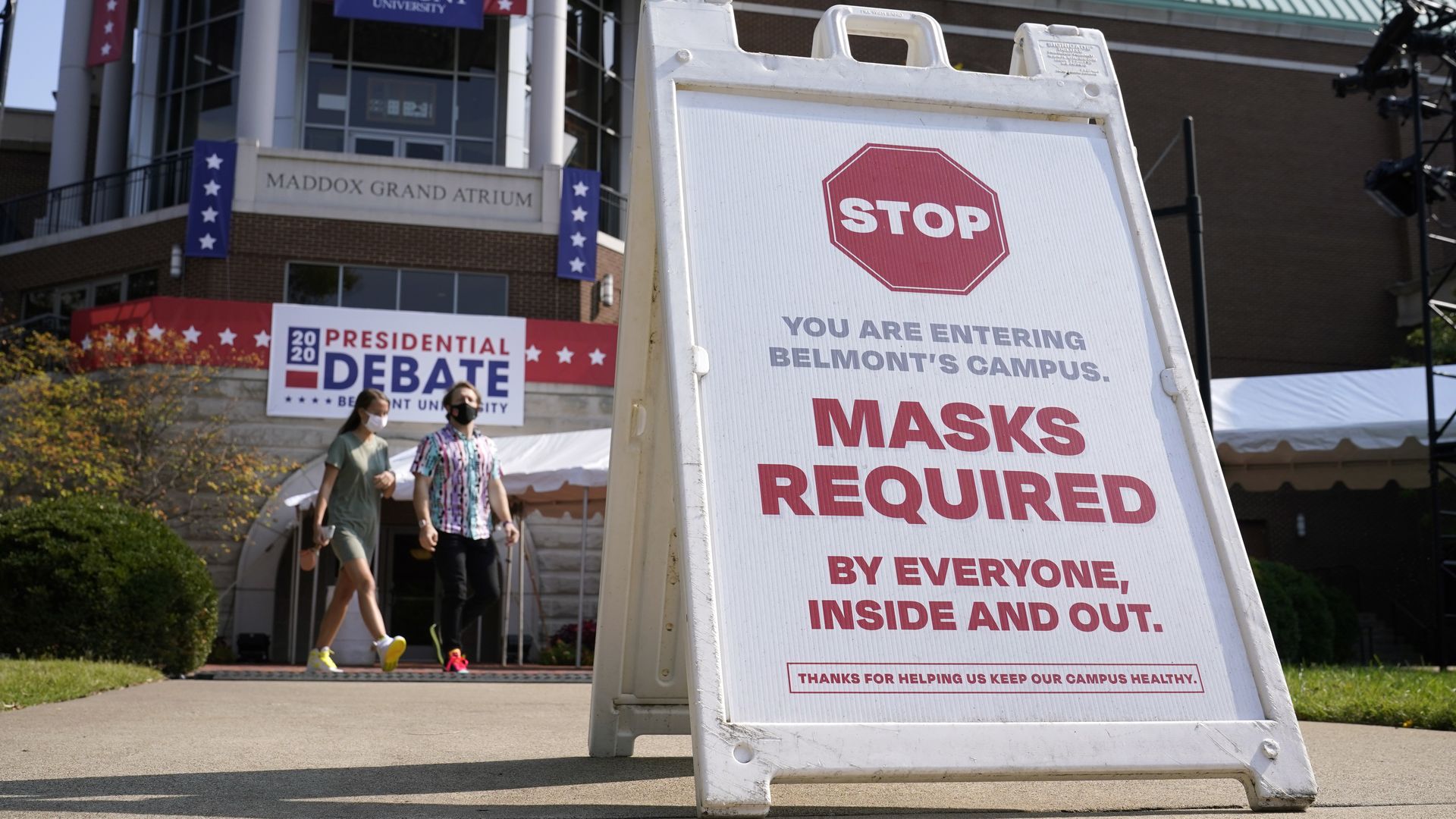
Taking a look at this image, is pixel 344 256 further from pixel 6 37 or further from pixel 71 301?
pixel 6 37

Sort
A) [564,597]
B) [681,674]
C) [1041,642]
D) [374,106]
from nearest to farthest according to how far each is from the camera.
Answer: [1041,642] → [681,674] → [564,597] → [374,106]

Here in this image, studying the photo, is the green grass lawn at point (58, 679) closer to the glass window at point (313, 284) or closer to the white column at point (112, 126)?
the glass window at point (313, 284)

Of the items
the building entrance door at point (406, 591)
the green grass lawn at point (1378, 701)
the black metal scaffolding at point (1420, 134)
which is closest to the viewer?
the green grass lawn at point (1378, 701)

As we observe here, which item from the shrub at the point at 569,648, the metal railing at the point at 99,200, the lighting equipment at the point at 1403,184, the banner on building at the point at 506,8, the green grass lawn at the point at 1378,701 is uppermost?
the banner on building at the point at 506,8

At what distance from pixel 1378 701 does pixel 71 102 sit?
2611cm

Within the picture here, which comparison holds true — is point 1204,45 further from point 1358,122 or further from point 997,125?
point 997,125

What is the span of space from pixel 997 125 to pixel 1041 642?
4.83 feet

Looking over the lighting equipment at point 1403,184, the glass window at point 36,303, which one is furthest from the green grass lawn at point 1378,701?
the glass window at point 36,303

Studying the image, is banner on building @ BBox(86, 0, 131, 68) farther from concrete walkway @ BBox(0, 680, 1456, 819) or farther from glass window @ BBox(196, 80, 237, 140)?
concrete walkway @ BBox(0, 680, 1456, 819)

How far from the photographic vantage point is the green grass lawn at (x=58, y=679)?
630 centimetres

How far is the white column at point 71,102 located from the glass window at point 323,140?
5186mm

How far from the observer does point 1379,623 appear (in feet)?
83.1

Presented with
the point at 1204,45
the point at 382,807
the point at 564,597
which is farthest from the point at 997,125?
the point at 1204,45

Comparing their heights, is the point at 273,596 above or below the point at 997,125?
below
